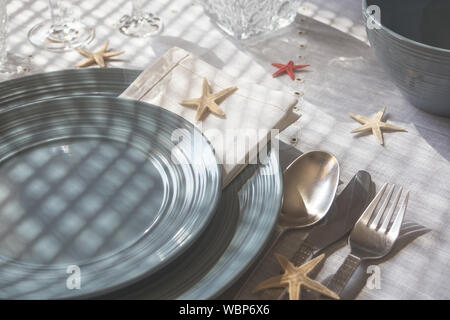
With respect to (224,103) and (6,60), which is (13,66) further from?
(224,103)

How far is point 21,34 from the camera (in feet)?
3.06

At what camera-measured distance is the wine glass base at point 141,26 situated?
934 millimetres

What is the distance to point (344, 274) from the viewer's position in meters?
0.55

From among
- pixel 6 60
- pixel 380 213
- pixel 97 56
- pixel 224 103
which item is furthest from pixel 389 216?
pixel 6 60

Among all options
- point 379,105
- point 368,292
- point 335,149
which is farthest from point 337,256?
point 379,105

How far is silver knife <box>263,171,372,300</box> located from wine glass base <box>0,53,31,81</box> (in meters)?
0.51

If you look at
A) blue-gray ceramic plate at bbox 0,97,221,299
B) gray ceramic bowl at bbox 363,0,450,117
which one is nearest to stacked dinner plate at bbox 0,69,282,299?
blue-gray ceramic plate at bbox 0,97,221,299

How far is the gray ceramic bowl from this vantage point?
673mm

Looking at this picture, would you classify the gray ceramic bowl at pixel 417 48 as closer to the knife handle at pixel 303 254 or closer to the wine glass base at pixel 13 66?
the knife handle at pixel 303 254

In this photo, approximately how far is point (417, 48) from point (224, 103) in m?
0.24

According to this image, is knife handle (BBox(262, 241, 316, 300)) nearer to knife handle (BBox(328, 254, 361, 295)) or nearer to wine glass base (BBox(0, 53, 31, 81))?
knife handle (BBox(328, 254, 361, 295))

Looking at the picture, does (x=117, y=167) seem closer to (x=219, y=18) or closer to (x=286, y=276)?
(x=286, y=276)

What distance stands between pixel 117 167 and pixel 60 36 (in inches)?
15.6
